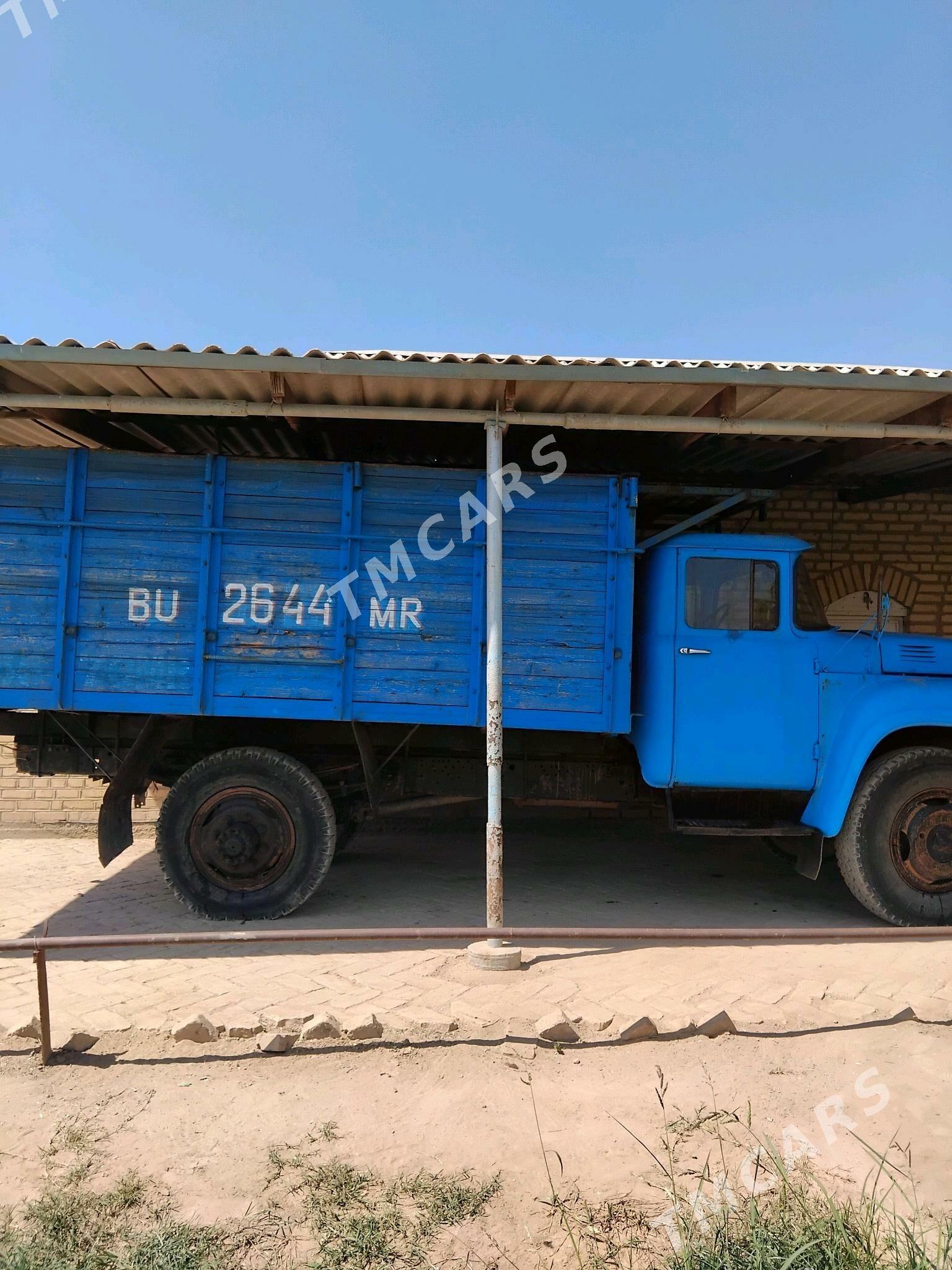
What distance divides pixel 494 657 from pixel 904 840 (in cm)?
280

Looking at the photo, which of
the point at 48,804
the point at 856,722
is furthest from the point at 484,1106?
the point at 48,804

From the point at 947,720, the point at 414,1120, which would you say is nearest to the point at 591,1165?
the point at 414,1120

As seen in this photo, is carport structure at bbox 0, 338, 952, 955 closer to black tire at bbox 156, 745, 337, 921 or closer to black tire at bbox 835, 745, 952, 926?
black tire at bbox 156, 745, 337, 921

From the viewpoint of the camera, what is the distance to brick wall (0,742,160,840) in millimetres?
7559

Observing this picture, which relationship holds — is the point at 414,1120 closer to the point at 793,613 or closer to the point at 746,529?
the point at 793,613

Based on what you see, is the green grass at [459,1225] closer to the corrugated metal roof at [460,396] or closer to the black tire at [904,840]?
the black tire at [904,840]

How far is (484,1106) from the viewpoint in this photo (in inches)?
116

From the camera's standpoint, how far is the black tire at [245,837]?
16.9 ft

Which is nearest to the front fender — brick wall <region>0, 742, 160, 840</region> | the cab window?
the cab window

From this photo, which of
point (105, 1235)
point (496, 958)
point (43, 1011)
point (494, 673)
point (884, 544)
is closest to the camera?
point (105, 1235)

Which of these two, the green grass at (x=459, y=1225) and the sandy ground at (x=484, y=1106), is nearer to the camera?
the green grass at (x=459, y=1225)

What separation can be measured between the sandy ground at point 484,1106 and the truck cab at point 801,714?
1.68 meters

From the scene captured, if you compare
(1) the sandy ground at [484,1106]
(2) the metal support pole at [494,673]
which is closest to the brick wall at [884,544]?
(2) the metal support pole at [494,673]

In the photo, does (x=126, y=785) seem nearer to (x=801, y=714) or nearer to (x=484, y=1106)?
(x=484, y=1106)
